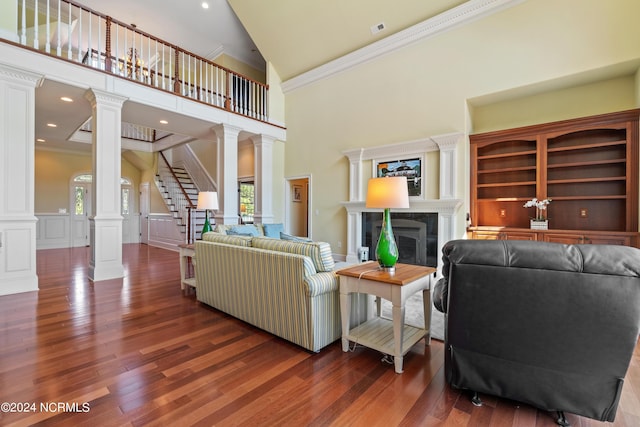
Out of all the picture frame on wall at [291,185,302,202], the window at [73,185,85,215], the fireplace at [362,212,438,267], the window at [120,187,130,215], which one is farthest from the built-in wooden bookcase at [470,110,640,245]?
the window at [73,185,85,215]

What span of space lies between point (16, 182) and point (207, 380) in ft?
13.7

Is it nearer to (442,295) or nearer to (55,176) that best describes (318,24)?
(442,295)

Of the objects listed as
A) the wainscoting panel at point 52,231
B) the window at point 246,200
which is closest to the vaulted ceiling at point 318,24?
the window at point 246,200

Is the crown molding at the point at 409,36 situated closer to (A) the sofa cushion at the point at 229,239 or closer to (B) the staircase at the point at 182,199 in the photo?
(B) the staircase at the point at 182,199

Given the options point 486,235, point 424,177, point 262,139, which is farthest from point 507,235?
point 262,139

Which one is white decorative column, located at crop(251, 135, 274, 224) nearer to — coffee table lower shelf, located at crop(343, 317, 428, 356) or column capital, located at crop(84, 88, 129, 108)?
column capital, located at crop(84, 88, 129, 108)

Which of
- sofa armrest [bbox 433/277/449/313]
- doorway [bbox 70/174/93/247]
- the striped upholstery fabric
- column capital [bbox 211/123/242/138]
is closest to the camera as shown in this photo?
sofa armrest [bbox 433/277/449/313]

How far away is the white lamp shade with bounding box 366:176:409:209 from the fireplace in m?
2.99

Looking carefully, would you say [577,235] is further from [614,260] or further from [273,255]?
[273,255]

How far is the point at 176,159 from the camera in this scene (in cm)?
1010

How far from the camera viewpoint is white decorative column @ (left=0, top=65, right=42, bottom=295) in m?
3.84

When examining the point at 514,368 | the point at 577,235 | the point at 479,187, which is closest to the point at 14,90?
the point at 514,368

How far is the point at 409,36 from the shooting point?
5.26 m

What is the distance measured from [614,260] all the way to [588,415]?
83 centimetres
